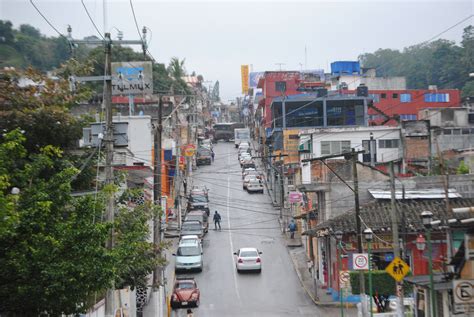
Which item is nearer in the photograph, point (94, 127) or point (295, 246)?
point (94, 127)

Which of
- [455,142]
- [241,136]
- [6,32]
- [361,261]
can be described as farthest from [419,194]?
[241,136]

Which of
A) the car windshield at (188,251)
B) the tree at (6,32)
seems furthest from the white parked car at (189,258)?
the tree at (6,32)

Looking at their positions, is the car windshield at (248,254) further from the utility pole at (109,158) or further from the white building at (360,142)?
the utility pole at (109,158)

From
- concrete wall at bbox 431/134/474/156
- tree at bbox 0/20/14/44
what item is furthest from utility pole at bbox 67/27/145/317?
concrete wall at bbox 431/134/474/156

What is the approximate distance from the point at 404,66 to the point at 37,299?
102916 mm

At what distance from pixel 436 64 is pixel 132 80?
2377 inches

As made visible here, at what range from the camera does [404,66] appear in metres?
112

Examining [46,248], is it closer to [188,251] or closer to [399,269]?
[399,269]

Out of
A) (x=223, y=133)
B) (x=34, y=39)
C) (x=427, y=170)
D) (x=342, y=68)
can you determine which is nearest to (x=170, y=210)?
(x=427, y=170)

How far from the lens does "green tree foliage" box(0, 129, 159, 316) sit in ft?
49.1

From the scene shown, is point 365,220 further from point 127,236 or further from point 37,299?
point 37,299

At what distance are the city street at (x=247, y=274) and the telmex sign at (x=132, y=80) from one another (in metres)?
11.3

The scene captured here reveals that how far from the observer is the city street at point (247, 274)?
1241 inches

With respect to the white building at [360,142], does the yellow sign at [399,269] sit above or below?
below
